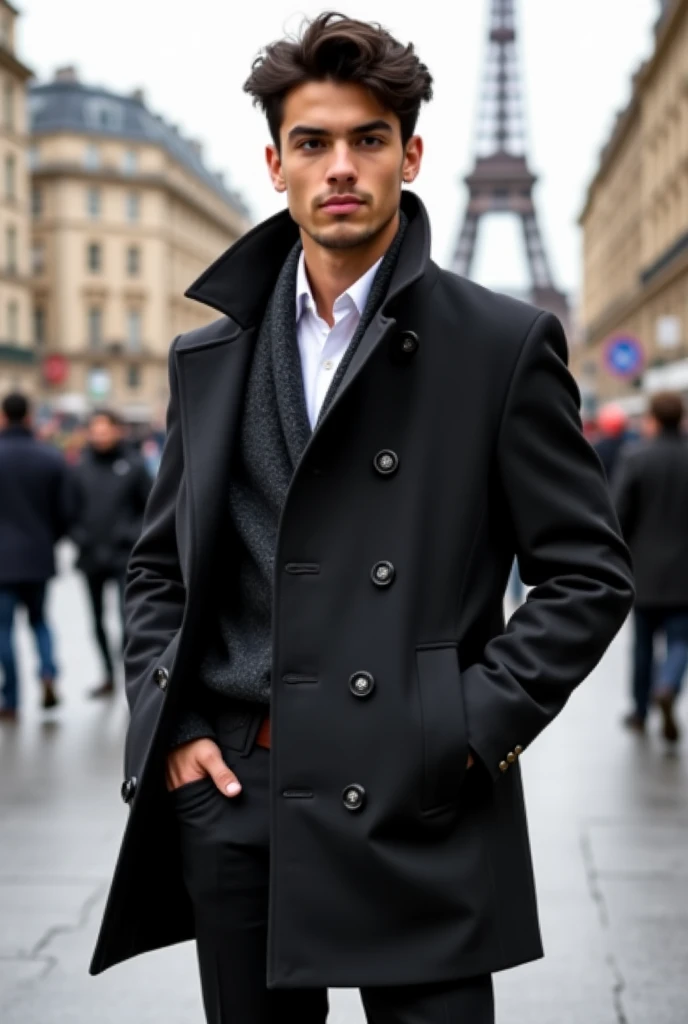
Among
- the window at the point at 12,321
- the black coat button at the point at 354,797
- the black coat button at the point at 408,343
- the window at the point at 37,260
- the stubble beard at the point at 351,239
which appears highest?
the window at the point at 37,260

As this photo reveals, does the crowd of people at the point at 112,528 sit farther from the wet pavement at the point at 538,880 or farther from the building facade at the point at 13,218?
the building facade at the point at 13,218

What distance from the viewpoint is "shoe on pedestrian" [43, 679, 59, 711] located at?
9117mm

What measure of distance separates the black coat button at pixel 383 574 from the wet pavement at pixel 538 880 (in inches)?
87.8

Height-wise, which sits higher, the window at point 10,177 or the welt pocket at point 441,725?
the window at point 10,177

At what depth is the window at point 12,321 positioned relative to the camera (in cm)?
5975

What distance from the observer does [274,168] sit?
8.32 feet

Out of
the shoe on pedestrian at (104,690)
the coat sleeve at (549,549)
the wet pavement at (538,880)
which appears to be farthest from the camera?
the shoe on pedestrian at (104,690)

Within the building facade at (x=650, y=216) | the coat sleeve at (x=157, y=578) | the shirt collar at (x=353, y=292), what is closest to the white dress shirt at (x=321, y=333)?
the shirt collar at (x=353, y=292)

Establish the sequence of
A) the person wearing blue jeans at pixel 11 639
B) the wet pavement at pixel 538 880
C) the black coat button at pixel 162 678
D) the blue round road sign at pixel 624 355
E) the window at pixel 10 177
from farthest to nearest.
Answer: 1. the window at pixel 10 177
2. the blue round road sign at pixel 624 355
3. the person wearing blue jeans at pixel 11 639
4. the wet pavement at pixel 538 880
5. the black coat button at pixel 162 678

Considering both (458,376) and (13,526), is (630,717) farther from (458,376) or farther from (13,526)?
(458,376)

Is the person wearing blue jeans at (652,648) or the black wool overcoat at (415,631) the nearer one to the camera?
the black wool overcoat at (415,631)

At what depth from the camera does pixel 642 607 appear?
8.62 metres

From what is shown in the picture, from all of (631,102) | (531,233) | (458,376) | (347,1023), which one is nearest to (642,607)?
(347,1023)

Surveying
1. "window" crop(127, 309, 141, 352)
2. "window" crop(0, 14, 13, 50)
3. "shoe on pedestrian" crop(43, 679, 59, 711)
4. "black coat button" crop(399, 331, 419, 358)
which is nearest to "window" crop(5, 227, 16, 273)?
"window" crop(0, 14, 13, 50)
